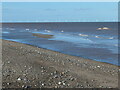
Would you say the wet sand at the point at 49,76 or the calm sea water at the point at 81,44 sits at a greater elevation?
the wet sand at the point at 49,76

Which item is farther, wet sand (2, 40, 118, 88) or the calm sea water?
the calm sea water

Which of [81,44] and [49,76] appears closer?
[49,76]

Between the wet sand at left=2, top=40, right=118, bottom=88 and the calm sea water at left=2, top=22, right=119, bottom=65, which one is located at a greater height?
the wet sand at left=2, top=40, right=118, bottom=88

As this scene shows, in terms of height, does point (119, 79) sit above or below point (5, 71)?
below

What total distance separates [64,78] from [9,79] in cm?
359

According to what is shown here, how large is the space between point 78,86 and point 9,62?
624 centimetres

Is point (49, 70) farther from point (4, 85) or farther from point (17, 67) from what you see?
point (4, 85)

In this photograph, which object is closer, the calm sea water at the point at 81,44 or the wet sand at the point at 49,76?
the wet sand at the point at 49,76

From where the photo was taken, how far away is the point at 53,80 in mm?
13750

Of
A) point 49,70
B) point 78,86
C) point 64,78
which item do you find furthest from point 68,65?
point 78,86

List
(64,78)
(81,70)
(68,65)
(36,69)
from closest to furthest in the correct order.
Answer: (64,78), (36,69), (81,70), (68,65)

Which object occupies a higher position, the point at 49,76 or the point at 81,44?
the point at 49,76

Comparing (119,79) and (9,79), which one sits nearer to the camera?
(9,79)

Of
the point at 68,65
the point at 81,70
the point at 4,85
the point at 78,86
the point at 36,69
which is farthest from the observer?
the point at 68,65
